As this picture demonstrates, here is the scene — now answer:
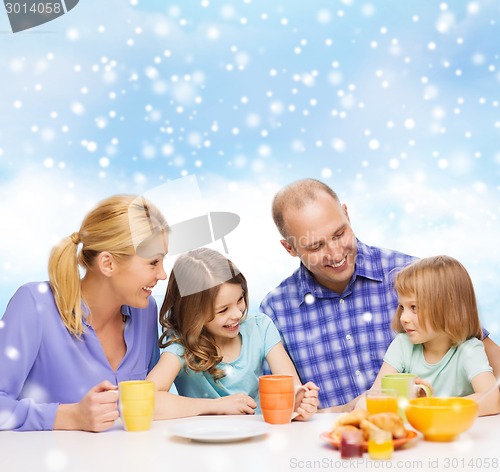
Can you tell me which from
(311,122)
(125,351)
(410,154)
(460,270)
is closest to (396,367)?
(460,270)

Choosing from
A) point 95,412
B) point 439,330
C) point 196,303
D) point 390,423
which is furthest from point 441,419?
point 196,303

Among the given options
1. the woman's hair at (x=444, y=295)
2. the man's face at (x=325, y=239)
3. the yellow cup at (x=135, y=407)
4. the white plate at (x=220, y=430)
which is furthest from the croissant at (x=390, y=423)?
the man's face at (x=325, y=239)

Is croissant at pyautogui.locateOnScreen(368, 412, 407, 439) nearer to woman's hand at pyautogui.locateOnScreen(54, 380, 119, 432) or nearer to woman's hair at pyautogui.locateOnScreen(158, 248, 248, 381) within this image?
woman's hand at pyautogui.locateOnScreen(54, 380, 119, 432)

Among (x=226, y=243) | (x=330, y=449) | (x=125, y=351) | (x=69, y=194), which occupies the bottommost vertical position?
(x=330, y=449)

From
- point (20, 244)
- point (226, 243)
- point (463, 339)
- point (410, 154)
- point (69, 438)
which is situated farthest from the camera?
point (410, 154)

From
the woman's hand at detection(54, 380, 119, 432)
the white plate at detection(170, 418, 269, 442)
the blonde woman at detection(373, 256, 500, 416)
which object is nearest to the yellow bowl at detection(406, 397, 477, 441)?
the white plate at detection(170, 418, 269, 442)

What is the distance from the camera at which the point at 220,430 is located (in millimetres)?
1116

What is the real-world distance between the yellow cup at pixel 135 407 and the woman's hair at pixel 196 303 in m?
0.40

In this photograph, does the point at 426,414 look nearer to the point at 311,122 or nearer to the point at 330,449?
the point at 330,449

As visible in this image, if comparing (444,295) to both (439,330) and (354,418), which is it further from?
(354,418)

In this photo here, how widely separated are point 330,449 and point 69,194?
4.78 feet

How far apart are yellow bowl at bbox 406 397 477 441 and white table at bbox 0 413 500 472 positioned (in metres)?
0.02

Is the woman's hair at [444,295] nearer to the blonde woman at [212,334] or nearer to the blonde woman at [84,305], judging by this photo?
the blonde woman at [212,334]

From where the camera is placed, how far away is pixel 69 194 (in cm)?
218
